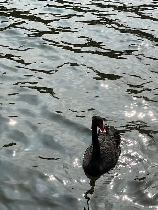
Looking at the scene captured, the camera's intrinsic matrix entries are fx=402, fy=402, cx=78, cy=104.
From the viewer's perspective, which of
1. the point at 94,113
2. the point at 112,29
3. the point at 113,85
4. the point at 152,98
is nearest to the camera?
the point at 94,113

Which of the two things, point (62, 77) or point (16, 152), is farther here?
point (62, 77)

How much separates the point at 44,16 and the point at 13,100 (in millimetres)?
8470

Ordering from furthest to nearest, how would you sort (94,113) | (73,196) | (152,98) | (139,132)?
(152,98)
(94,113)
(139,132)
(73,196)

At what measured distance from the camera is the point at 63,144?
10.1 meters

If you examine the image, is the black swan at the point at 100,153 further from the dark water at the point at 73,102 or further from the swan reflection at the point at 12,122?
the swan reflection at the point at 12,122

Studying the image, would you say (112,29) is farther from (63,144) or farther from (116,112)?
(63,144)

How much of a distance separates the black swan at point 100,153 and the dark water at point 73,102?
0.18 metres

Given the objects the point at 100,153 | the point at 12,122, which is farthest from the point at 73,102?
the point at 100,153

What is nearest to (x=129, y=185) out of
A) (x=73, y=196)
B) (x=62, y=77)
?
(x=73, y=196)

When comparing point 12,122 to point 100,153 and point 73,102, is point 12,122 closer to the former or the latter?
point 73,102

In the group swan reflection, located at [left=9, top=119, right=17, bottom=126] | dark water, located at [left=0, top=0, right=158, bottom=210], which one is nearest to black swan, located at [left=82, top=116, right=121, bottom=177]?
dark water, located at [left=0, top=0, right=158, bottom=210]

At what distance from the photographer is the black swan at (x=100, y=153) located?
9109 millimetres

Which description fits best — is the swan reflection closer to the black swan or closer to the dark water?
the dark water

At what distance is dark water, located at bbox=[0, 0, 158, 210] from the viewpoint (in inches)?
335
